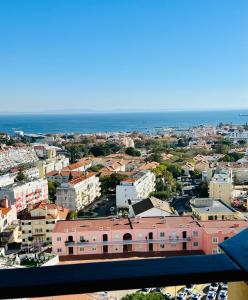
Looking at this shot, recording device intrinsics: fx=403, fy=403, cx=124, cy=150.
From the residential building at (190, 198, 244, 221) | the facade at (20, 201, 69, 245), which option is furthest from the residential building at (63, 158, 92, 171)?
the residential building at (190, 198, 244, 221)

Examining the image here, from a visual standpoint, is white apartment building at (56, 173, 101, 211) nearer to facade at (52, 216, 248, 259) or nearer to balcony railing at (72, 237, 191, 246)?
facade at (52, 216, 248, 259)

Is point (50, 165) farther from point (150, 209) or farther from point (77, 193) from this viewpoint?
point (150, 209)

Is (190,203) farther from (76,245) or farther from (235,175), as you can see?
(235,175)

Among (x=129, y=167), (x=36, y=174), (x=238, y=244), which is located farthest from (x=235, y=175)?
(x=238, y=244)

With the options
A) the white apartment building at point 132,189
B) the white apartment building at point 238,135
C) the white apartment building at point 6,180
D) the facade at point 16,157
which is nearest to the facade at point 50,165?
the facade at point 16,157

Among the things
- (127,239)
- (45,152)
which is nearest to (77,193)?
(127,239)

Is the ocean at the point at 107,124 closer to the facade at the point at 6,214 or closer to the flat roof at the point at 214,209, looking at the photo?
the flat roof at the point at 214,209
